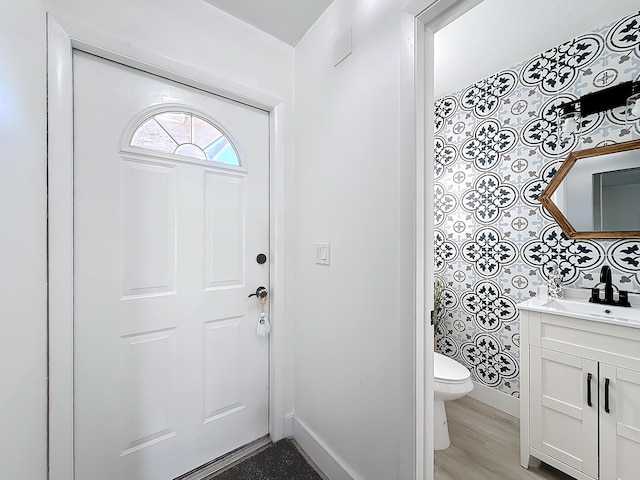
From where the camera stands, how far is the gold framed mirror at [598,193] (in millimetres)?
1505

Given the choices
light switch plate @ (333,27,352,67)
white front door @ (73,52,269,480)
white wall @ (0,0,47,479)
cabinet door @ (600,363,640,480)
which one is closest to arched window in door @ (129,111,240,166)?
white front door @ (73,52,269,480)

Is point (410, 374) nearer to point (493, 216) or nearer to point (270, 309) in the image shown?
point (270, 309)

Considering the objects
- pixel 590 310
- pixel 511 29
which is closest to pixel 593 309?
pixel 590 310

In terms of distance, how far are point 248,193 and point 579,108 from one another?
6.69 feet

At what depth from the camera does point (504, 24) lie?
1552 mm

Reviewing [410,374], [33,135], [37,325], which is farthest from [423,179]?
[37,325]

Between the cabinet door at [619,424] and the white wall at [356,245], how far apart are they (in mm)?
960

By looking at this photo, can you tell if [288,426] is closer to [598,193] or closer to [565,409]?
[565,409]

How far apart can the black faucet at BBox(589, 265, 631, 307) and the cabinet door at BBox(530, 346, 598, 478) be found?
1.54 ft

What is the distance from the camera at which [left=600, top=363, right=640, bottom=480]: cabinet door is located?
1.13 m

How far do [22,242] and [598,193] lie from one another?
2.66 metres

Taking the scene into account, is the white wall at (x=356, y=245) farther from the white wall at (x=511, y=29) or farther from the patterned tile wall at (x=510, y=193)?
the patterned tile wall at (x=510, y=193)

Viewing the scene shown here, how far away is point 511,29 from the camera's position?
159 cm

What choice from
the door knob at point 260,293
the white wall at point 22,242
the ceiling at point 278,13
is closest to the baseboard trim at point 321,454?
the door knob at point 260,293
